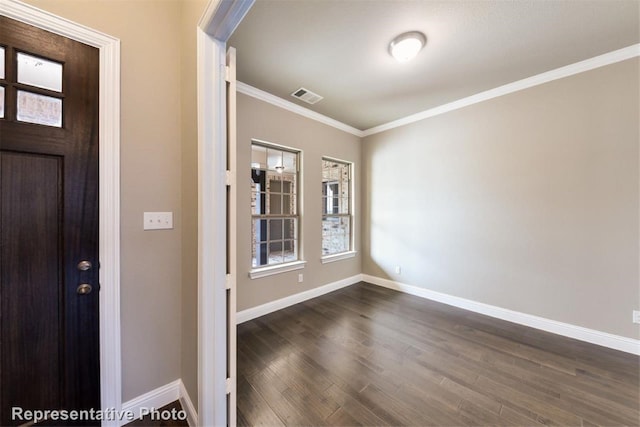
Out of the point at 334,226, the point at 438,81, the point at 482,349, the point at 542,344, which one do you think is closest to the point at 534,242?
the point at 542,344

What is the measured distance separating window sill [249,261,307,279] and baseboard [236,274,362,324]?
0.39m

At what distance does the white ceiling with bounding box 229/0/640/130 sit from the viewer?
1709 millimetres

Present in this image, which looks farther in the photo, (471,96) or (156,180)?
(471,96)

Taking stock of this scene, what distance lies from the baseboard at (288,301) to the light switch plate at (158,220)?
1.62m

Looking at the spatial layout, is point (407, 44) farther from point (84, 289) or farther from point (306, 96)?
point (84, 289)

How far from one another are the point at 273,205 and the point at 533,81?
346 centimetres

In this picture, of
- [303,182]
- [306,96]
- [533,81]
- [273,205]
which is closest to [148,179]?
[273,205]

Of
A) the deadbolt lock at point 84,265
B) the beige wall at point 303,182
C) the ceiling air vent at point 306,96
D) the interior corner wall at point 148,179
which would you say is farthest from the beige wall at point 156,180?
the ceiling air vent at point 306,96

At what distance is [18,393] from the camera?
1.16 meters

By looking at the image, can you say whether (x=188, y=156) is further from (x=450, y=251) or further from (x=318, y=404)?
(x=450, y=251)

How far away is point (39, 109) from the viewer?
1.19 m

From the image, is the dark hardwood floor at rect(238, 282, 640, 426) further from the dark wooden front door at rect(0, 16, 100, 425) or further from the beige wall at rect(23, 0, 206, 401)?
the dark wooden front door at rect(0, 16, 100, 425)

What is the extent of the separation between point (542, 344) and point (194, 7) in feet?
13.3

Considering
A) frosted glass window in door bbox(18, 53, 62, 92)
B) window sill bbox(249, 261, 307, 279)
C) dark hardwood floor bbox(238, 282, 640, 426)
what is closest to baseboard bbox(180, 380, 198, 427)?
dark hardwood floor bbox(238, 282, 640, 426)
